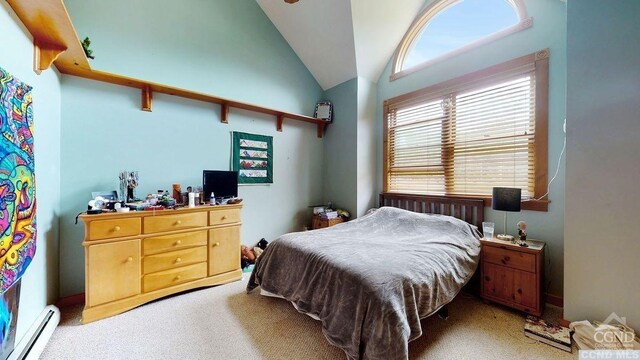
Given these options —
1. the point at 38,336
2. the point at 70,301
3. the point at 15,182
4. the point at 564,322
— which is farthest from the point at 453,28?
the point at 70,301

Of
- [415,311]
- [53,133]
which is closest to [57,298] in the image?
[53,133]

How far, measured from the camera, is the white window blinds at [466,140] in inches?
99.4

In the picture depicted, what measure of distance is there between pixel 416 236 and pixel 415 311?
42.9 inches

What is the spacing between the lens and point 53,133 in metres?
2.07

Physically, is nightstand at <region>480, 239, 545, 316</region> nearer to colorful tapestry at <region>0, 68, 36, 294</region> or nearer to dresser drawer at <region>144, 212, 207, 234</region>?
dresser drawer at <region>144, 212, 207, 234</region>

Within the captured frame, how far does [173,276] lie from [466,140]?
3.58 meters

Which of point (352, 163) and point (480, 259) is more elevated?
point (352, 163)

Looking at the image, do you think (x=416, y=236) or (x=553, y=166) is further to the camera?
(x=416, y=236)

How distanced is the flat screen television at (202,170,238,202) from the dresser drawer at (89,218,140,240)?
769 mm

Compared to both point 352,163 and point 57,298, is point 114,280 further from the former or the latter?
point 352,163

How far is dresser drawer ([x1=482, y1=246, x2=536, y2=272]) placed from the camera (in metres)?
2.04

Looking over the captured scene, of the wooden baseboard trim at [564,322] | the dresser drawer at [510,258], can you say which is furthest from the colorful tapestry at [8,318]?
the wooden baseboard trim at [564,322]

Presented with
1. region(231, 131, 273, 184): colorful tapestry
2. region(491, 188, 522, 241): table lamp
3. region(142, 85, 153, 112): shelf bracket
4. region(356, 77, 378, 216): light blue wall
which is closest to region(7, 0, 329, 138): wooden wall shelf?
region(142, 85, 153, 112): shelf bracket

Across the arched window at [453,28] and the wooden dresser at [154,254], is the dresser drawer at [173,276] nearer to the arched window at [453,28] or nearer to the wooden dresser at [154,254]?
the wooden dresser at [154,254]
